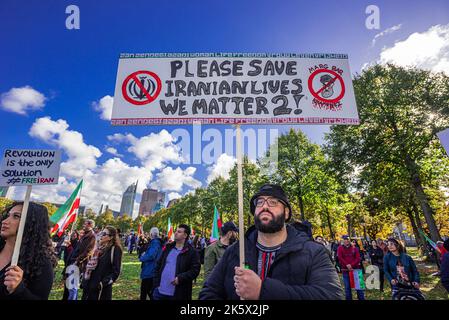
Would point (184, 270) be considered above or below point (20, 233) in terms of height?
below

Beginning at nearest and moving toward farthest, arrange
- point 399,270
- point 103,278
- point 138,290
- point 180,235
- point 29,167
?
point 29,167 → point 103,278 → point 180,235 → point 399,270 → point 138,290

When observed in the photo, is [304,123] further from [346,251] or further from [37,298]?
[346,251]

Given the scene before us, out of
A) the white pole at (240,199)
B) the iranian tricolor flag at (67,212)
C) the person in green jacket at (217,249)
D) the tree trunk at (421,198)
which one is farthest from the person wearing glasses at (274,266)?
the tree trunk at (421,198)

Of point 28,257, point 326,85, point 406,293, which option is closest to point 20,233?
point 28,257

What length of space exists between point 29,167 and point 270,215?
3533mm

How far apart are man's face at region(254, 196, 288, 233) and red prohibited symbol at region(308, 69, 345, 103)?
6.17 ft

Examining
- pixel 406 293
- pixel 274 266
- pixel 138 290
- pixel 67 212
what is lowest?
pixel 138 290

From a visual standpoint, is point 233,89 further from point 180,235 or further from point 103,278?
point 103,278

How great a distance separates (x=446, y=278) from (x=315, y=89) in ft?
13.1

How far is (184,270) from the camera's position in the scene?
5.48 m

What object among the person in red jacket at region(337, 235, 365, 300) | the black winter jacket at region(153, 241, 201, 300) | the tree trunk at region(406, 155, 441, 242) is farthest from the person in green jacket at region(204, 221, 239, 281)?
the tree trunk at region(406, 155, 441, 242)

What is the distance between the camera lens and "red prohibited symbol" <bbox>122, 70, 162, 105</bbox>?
12.1 ft

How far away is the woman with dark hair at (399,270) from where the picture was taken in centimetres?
575

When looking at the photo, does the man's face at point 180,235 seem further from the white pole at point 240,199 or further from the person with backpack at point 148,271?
the white pole at point 240,199
